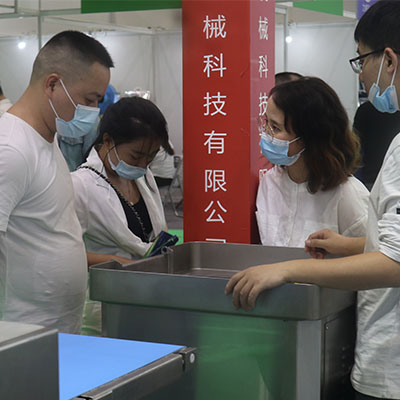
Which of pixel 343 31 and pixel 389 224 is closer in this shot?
pixel 389 224

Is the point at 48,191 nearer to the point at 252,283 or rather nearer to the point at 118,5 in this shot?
the point at 252,283

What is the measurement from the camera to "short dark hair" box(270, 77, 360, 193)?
2307 millimetres

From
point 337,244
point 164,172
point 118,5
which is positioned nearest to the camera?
point 337,244

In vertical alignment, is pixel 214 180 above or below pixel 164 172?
below

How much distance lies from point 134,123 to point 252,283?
1.08 meters

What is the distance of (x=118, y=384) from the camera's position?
1.16 metres

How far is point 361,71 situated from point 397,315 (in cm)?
57

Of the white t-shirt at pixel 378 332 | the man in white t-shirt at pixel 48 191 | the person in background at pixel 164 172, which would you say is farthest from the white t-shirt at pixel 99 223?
the person in background at pixel 164 172

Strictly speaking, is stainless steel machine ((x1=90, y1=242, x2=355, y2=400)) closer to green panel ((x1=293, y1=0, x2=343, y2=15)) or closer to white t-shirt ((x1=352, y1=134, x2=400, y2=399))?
white t-shirt ((x1=352, y1=134, x2=400, y2=399))

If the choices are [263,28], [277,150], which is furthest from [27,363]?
[263,28]

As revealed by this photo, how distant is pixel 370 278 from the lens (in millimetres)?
1404

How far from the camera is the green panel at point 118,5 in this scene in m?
3.28

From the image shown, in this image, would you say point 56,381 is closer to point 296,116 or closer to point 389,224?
point 389,224

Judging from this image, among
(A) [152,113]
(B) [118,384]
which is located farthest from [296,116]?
(B) [118,384]
